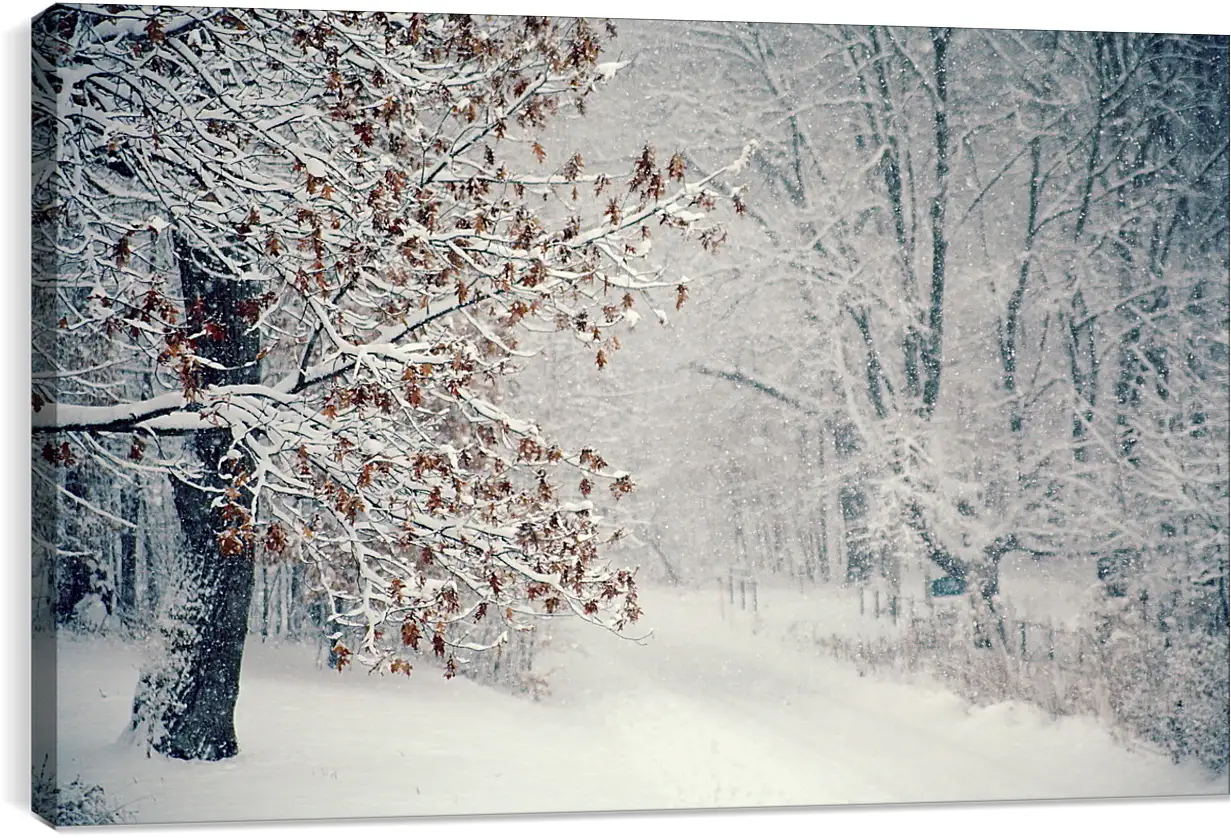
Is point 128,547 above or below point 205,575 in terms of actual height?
above

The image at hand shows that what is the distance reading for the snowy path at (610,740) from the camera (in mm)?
4879

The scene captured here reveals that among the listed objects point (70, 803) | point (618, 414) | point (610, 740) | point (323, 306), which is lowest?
point (70, 803)

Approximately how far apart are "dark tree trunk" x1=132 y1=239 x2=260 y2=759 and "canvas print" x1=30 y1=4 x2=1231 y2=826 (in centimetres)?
1

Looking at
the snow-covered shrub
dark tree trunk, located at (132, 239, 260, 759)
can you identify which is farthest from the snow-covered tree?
the snow-covered shrub

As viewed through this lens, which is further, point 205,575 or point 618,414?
point 618,414

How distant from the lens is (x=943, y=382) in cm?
523

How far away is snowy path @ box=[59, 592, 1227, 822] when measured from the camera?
488 centimetres

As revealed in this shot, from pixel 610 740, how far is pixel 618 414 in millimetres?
1124

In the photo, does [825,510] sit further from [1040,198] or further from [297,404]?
[297,404]

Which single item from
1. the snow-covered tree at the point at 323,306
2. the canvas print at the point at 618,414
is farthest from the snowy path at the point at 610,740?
the snow-covered tree at the point at 323,306

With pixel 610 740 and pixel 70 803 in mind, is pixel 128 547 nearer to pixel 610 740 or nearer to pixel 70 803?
pixel 70 803

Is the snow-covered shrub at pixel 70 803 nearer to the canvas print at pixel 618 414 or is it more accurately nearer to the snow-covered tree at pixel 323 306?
the canvas print at pixel 618 414

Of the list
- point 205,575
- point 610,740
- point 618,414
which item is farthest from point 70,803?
point 618,414

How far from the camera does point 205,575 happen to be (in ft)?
16.0
